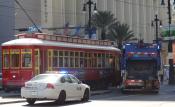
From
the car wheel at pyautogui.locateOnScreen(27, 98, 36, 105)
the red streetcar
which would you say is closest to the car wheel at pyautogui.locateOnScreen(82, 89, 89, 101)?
the car wheel at pyautogui.locateOnScreen(27, 98, 36, 105)

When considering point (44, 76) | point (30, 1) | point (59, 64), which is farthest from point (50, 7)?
point (44, 76)

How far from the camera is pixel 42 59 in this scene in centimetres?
3139

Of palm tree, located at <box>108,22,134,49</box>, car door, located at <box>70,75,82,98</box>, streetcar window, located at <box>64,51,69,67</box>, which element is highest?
palm tree, located at <box>108,22,134,49</box>

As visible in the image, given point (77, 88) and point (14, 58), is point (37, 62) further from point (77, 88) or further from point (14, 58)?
point (77, 88)

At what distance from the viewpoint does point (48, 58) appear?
1257 inches

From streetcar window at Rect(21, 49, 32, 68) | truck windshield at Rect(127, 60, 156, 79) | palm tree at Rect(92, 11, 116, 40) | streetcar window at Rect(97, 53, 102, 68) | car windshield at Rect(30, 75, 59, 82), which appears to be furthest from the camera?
palm tree at Rect(92, 11, 116, 40)

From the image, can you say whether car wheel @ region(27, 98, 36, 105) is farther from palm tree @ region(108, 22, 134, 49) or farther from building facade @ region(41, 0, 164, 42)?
palm tree @ region(108, 22, 134, 49)

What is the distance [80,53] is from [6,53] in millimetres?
5629

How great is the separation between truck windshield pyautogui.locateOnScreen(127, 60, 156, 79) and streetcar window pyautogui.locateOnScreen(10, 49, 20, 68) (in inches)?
304

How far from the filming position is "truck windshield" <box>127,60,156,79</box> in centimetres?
3459

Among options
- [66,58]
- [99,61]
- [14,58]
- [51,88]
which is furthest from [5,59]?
[51,88]

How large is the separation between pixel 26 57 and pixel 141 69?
26.9 feet

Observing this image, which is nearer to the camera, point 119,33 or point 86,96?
point 86,96

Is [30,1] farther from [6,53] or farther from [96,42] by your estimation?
[6,53]
